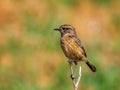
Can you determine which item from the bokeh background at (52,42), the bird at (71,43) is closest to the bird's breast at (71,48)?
the bird at (71,43)

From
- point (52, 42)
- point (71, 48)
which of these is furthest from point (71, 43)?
point (52, 42)

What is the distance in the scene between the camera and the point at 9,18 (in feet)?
51.3

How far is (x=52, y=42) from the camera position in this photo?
1345 cm

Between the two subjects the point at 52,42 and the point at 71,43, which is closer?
the point at 71,43

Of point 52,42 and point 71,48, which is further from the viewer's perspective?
point 52,42

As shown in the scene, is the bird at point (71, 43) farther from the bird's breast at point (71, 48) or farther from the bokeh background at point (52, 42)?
the bokeh background at point (52, 42)

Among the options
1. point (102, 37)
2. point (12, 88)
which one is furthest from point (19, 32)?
point (12, 88)

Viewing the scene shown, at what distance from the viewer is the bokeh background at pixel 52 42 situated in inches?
483

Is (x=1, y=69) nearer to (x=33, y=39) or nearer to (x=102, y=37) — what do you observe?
(x=33, y=39)

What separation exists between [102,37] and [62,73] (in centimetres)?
290

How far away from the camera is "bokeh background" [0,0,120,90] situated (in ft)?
40.2

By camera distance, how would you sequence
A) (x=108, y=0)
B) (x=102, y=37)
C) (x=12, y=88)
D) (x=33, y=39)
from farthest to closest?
(x=108, y=0) → (x=102, y=37) → (x=33, y=39) → (x=12, y=88)

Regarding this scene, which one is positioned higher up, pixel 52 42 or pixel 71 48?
pixel 52 42

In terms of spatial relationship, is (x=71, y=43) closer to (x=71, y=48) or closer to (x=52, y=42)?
(x=71, y=48)
